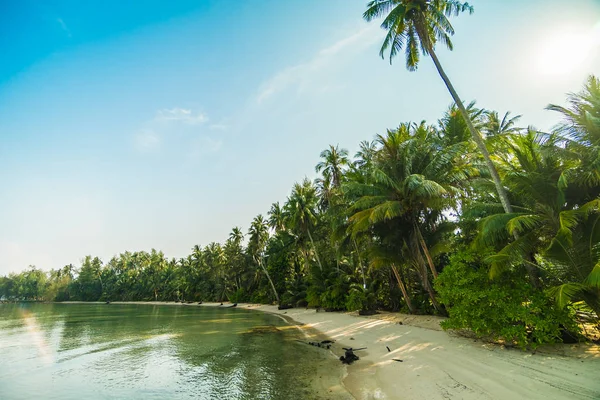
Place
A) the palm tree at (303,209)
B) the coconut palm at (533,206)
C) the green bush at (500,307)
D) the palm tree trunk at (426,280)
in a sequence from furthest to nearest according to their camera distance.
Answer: the palm tree at (303,209) → the palm tree trunk at (426,280) → the coconut palm at (533,206) → the green bush at (500,307)

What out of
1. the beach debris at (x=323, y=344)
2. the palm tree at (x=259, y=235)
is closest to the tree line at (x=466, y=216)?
the beach debris at (x=323, y=344)

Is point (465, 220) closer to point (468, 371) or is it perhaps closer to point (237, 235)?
point (468, 371)

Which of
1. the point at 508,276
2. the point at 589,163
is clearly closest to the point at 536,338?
the point at 508,276

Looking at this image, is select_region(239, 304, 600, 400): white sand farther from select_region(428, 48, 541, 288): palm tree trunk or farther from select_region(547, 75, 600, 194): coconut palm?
select_region(547, 75, 600, 194): coconut palm

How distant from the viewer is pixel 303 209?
30641mm

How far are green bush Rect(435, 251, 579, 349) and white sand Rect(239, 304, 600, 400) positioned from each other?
1.72 ft

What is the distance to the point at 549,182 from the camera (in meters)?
8.54

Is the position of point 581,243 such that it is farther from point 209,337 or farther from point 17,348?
point 17,348

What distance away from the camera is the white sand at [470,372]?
18.4ft

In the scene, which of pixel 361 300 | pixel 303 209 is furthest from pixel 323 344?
pixel 303 209

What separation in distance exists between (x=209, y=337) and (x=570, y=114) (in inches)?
795

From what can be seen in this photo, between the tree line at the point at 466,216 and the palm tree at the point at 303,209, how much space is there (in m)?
0.16

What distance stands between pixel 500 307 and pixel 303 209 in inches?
913

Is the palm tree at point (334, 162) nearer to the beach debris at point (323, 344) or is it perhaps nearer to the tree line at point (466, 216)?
the tree line at point (466, 216)
